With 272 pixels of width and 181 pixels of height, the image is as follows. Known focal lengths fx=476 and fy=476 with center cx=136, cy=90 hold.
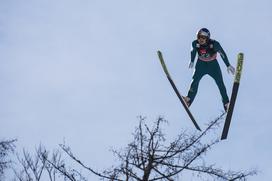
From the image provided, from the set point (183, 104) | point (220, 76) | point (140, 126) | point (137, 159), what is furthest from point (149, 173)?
point (220, 76)

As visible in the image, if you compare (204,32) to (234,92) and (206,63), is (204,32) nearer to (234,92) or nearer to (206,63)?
(206,63)

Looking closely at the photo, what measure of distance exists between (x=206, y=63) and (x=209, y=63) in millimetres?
69

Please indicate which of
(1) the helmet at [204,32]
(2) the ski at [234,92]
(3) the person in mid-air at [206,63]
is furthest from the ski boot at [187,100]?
(1) the helmet at [204,32]

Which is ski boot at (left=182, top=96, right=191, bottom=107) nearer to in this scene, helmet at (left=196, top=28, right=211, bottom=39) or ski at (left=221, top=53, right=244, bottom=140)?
ski at (left=221, top=53, right=244, bottom=140)

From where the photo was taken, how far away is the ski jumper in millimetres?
10121

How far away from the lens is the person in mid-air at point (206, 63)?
1004cm

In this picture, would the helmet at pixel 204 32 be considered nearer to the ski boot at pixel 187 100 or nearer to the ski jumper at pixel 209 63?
the ski jumper at pixel 209 63

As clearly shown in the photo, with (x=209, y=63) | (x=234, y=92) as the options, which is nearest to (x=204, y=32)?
(x=209, y=63)

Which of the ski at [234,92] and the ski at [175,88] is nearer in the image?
the ski at [234,92]

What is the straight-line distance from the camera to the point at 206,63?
10.4 m

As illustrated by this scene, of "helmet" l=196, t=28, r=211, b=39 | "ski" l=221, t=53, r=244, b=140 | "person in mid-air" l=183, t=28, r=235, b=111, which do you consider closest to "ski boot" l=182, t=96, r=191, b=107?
"person in mid-air" l=183, t=28, r=235, b=111

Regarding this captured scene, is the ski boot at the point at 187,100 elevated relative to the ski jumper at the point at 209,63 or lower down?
lower down

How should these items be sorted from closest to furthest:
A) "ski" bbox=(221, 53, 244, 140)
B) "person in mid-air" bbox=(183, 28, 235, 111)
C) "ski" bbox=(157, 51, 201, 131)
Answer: "ski" bbox=(221, 53, 244, 140) → "person in mid-air" bbox=(183, 28, 235, 111) → "ski" bbox=(157, 51, 201, 131)

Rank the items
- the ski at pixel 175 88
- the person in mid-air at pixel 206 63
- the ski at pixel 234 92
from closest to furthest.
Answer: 1. the ski at pixel 234 92
2. the person in mid-air at pixel 206 63
3. the ski at pixel 175 88
